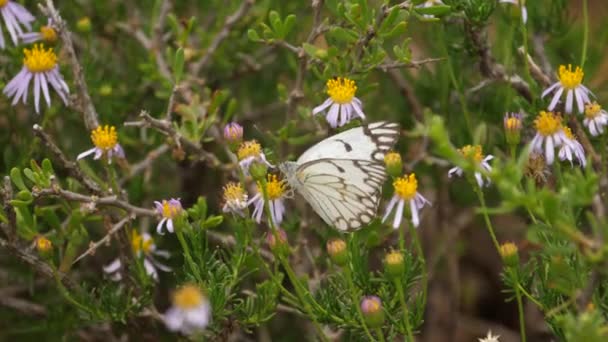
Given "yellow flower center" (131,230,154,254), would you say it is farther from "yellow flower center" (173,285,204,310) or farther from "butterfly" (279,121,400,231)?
"yellow flower center" (173,285,204,310)

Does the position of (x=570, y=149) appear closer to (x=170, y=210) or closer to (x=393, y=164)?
(x=393, y=164)

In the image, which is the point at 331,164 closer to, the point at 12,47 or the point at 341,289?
the point at 341,289

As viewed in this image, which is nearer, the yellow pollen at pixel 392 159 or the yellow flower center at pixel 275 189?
the yellow pollen at pixel 392 159

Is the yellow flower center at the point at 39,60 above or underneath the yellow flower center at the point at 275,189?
above

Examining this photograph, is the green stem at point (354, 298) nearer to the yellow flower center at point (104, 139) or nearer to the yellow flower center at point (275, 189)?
the yellow flower center at point (275, 189)

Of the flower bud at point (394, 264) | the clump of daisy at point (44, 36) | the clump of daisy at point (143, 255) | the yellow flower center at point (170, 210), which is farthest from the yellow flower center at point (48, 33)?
the flower bud at point (394, 264)

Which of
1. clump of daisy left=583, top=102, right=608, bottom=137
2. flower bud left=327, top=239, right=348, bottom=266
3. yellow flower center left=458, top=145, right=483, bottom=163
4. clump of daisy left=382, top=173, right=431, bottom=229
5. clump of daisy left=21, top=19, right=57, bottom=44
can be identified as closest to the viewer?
yellow flower center left=458, top=145, right=483, bottom=163

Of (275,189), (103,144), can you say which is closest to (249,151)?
(275,189)

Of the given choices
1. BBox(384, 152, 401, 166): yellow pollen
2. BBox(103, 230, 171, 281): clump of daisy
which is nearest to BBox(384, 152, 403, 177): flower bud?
BBox(384, 152, 401, 166): yellow pollen
